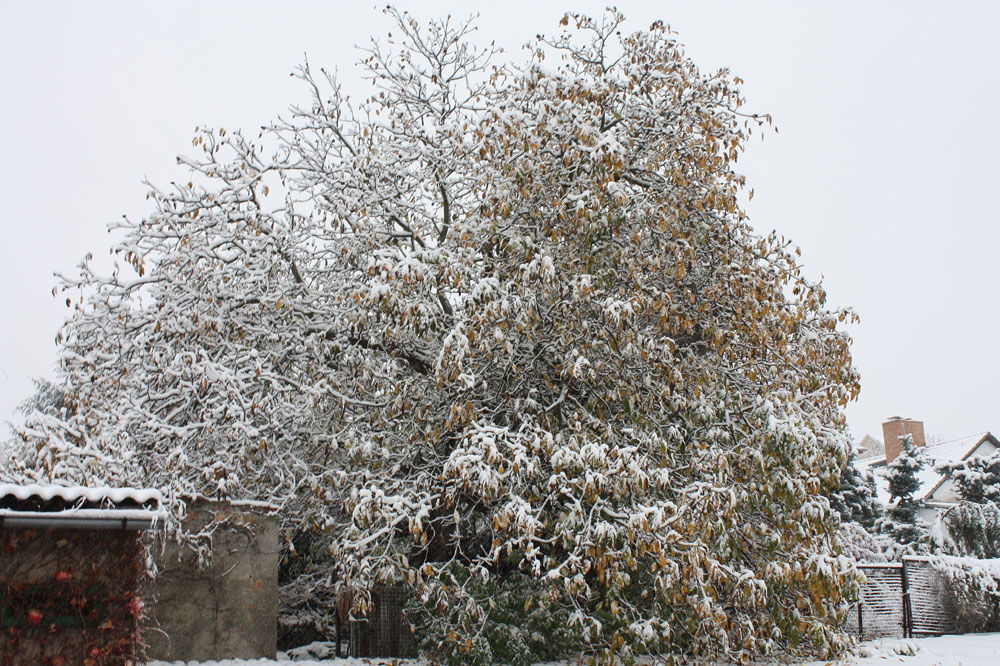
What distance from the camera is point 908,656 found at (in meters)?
12.5

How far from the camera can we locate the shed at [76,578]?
6125 mm

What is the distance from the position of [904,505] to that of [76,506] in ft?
79.4

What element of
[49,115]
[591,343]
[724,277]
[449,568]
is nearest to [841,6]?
[724,277]

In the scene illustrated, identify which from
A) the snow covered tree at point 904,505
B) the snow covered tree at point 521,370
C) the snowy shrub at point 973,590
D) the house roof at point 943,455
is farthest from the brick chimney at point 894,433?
the snow covered tree at point 521,370

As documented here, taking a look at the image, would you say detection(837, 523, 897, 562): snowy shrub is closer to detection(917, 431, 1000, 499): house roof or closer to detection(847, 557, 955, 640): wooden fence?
detection(847, 557, 955, 640): wooden fence

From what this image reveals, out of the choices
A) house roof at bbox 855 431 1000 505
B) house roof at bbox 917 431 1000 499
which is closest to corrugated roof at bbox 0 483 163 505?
house roof at bbox 855 431 1000 505

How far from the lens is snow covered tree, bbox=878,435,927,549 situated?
2383 centimetres

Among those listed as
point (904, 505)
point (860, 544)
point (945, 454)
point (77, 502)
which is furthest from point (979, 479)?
point (77, 502)

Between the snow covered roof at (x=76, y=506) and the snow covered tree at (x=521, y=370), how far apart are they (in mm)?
2124

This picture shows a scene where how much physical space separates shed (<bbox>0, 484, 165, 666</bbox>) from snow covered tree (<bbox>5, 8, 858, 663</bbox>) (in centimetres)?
163

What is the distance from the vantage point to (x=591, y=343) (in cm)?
885

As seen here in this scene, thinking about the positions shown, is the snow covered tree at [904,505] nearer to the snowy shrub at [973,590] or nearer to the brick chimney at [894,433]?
the snowy shrub at [973,590]

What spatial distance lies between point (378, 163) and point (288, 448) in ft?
12.5

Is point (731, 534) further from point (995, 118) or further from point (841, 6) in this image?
point (995, 118)
